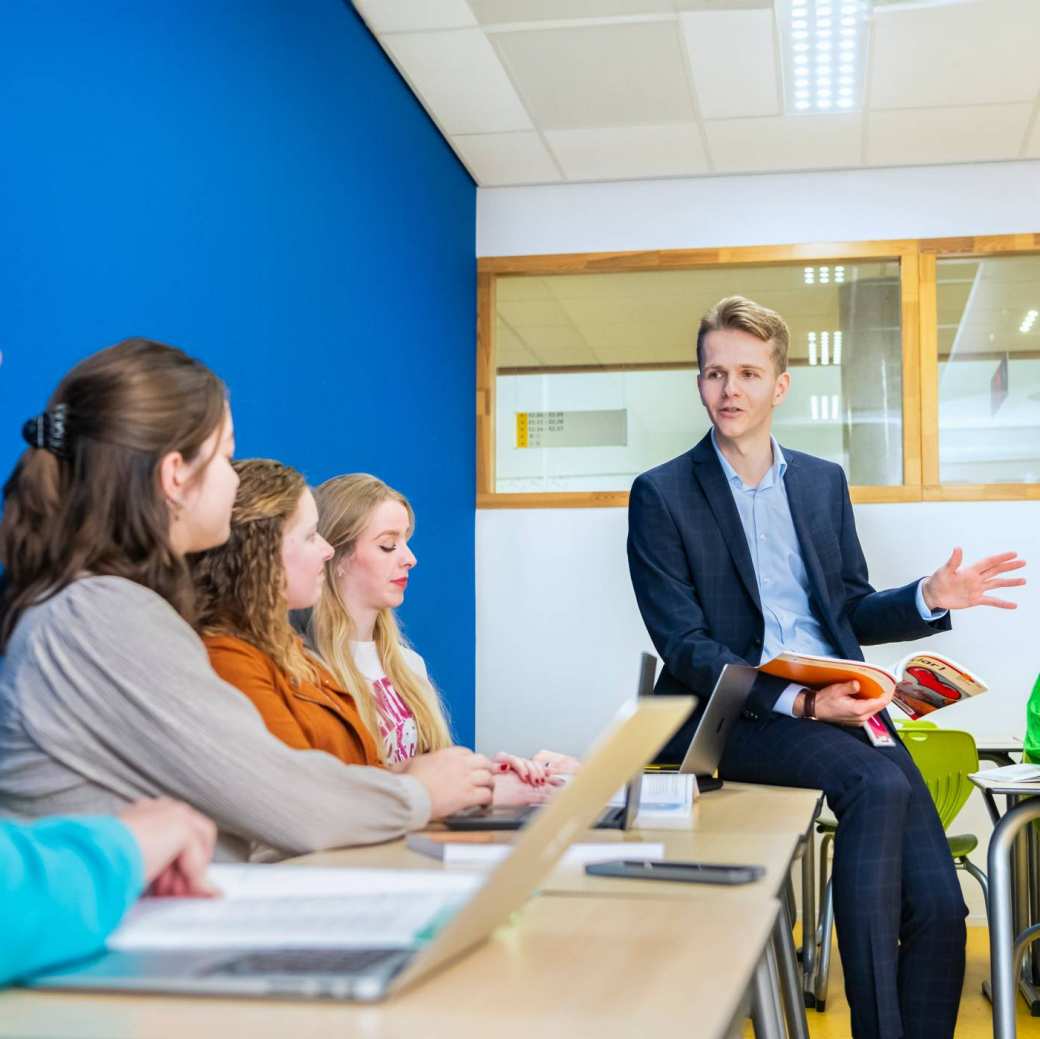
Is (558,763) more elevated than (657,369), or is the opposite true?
(657,369)

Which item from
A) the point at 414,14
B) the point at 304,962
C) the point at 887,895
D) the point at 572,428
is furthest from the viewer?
the point at 572,428

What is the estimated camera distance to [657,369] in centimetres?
542

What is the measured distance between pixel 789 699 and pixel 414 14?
2545mm

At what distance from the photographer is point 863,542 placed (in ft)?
16.8

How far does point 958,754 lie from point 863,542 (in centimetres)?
148

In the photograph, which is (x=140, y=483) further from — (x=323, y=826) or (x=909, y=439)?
(x=909, y=439)

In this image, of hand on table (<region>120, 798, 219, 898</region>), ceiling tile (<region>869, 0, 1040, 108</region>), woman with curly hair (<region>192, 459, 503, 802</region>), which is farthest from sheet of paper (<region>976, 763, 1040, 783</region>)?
ceiling tile (<region>869, 0, 1040, 108</region>)

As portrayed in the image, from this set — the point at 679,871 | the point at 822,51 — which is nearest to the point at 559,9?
the point at 822,51

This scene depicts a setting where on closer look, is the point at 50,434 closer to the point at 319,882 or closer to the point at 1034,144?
the point at 319,882

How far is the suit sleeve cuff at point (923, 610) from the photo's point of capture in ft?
8.94

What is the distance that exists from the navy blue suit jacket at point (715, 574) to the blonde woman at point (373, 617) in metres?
0.49

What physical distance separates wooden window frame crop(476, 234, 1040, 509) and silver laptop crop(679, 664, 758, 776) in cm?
300

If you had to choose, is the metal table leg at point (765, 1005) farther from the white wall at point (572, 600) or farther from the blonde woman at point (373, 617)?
the white wall at point (572, 600)

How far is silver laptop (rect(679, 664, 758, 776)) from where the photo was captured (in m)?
2.04
